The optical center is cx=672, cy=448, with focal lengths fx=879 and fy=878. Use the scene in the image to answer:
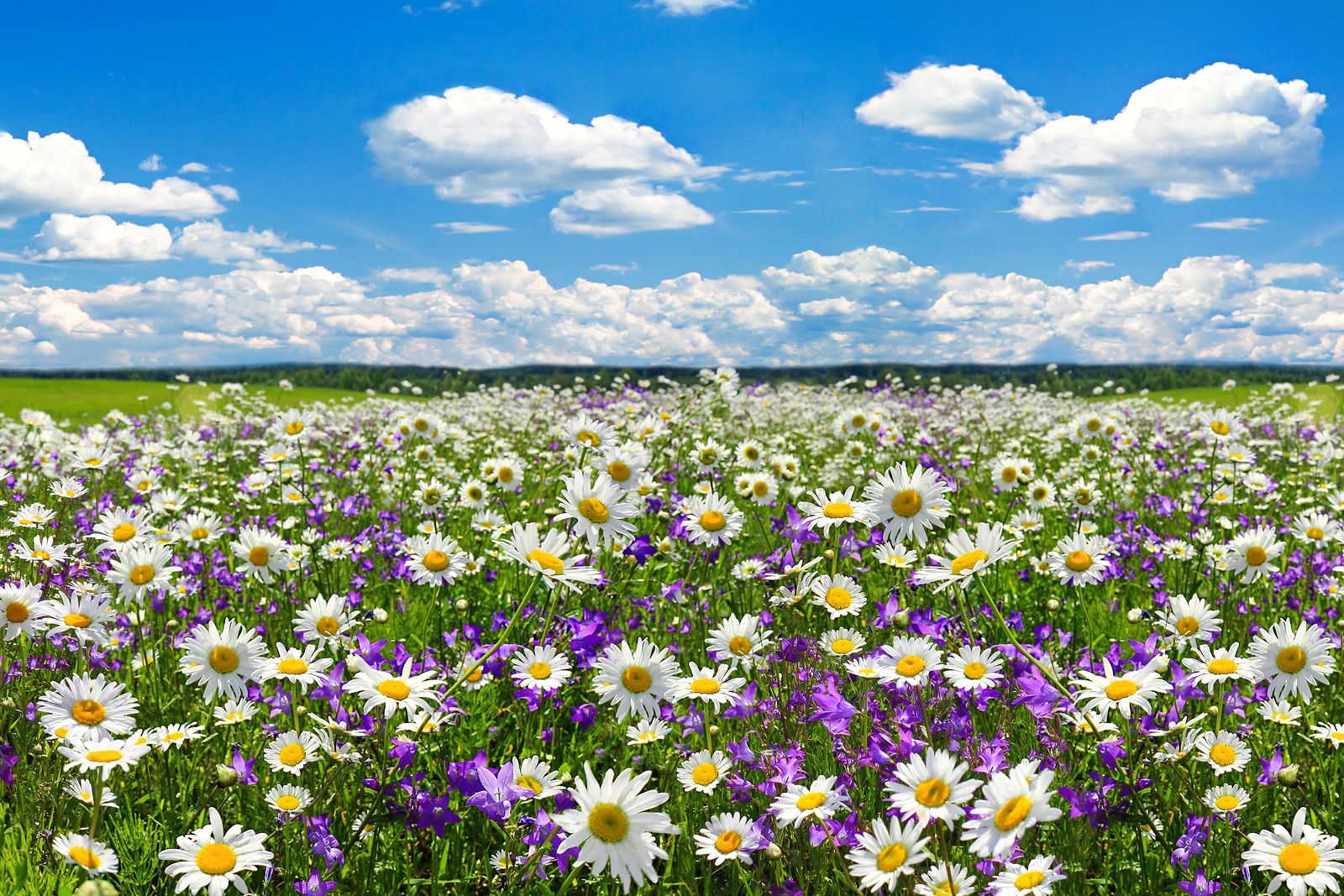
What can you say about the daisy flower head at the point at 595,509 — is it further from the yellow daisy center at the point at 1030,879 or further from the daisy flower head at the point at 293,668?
the yellow daisy center at the point at 1030,879

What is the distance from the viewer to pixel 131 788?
142 inches

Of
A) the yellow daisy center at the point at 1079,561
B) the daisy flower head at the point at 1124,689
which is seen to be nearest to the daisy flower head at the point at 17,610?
the daisy flower head at the point at 1124,689

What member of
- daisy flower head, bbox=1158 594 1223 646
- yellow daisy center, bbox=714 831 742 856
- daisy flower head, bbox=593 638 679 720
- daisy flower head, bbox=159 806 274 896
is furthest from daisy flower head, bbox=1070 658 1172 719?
daisy flower head, bbox=159 806 274 896

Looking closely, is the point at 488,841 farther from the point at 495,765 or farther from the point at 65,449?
the point at 65,449

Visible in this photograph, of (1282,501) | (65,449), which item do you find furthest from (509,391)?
(1282,501)

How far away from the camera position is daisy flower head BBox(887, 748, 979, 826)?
6.55 feet

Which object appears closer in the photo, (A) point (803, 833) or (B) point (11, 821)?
(A) point (803, 833)

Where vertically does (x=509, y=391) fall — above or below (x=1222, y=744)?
above

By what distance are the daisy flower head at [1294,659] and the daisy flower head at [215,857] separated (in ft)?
11.0

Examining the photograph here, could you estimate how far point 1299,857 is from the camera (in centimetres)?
232

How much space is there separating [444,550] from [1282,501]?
9219mm

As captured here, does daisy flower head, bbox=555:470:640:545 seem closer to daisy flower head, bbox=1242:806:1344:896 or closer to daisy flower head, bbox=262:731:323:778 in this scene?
daisy flower head, bbox=262:731:323:778

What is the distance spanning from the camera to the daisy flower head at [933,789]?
2.00 m

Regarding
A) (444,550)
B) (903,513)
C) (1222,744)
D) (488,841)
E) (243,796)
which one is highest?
(903,513)
